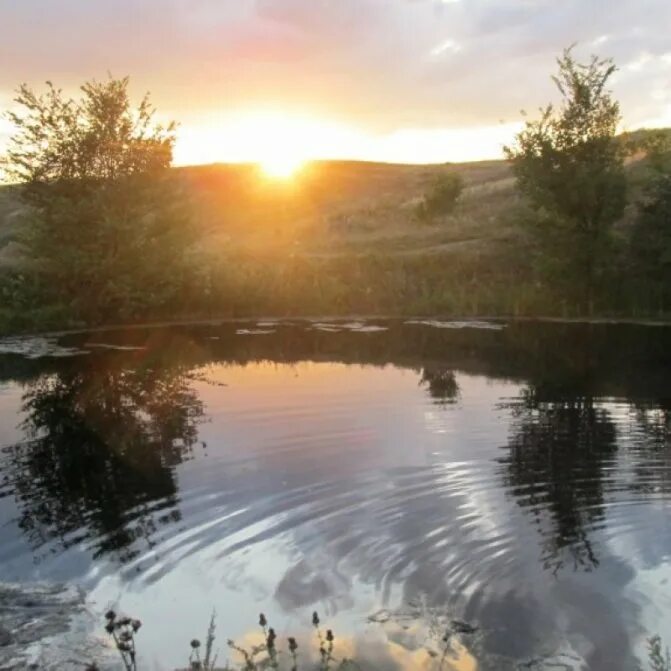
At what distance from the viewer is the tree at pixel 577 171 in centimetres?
3647

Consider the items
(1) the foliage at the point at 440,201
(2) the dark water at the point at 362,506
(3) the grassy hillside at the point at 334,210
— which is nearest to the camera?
(2) the dark water at the point at 362,506

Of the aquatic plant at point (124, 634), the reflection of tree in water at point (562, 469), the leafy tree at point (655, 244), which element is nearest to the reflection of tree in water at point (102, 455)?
the aquatic plant at point (124, 634)

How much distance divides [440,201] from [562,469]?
2115 inches

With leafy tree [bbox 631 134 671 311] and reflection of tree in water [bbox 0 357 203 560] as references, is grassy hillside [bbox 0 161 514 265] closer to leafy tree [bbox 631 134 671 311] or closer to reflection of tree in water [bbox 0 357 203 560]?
leafy tree [bbox 631 134 671 311]

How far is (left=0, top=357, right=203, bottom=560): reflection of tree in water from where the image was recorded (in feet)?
33.9

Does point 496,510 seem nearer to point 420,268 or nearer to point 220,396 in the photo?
point 220,396

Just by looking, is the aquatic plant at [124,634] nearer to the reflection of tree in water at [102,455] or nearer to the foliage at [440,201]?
the reflection of tree in water at [102,455]

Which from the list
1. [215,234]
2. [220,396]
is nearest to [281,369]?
[220,396]

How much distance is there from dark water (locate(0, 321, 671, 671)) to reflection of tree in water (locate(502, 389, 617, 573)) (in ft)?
0.18

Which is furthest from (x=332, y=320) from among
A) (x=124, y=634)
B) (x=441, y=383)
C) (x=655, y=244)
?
(x=124, y=634)

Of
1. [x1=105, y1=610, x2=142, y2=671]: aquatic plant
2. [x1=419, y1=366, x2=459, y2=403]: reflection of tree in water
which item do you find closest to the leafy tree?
[x1=419, y1=366, x2=459, y2=403]: reflection of tree in water

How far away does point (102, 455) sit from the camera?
13977 millimetres

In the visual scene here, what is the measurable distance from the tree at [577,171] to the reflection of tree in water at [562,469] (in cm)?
2031

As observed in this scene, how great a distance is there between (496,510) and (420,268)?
1383 inches
